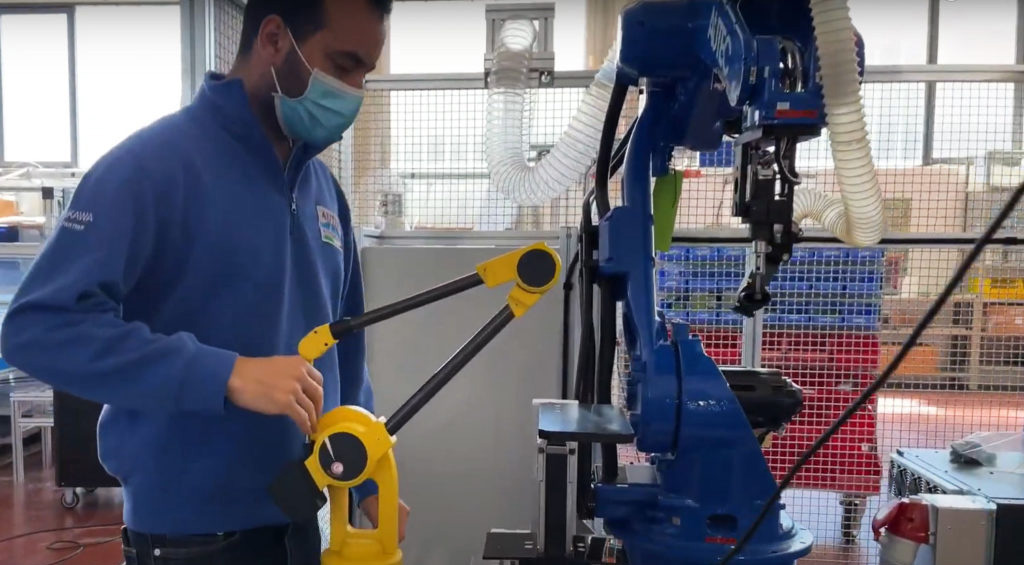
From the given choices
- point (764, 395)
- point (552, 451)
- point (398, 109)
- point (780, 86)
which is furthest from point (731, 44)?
point (398, 109)

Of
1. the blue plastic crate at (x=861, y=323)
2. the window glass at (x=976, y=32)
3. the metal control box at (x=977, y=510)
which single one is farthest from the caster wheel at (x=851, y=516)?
the window glass at (x=976, y=32)

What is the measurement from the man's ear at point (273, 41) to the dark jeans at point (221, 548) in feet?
2.61

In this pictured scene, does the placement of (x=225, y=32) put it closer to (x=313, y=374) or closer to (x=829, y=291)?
(x=313, y=374)

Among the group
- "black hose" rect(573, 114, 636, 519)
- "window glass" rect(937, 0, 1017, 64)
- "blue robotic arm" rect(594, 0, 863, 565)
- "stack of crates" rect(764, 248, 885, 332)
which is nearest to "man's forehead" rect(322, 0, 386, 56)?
"blue robotic arm" rect(594, 0, 863, 565)

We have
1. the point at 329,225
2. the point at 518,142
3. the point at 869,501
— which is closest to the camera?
the point at 329,225

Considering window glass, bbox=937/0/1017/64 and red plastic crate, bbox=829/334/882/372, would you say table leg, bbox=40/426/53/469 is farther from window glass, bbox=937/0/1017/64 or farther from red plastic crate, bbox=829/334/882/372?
window glass, bbox=937/0/1017/64

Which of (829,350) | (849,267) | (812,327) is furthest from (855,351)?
(849,267)

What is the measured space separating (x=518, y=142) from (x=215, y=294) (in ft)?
3.78

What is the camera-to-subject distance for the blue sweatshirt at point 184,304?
32.0 inches

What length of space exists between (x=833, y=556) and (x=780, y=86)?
2004mm

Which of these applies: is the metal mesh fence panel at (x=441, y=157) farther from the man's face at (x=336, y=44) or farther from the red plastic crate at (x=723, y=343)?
the man's face at (x=336, y=44)

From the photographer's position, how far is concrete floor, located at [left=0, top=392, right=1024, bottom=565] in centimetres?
221

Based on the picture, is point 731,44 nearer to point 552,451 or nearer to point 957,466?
point 552,451

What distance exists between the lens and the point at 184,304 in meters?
0.97
